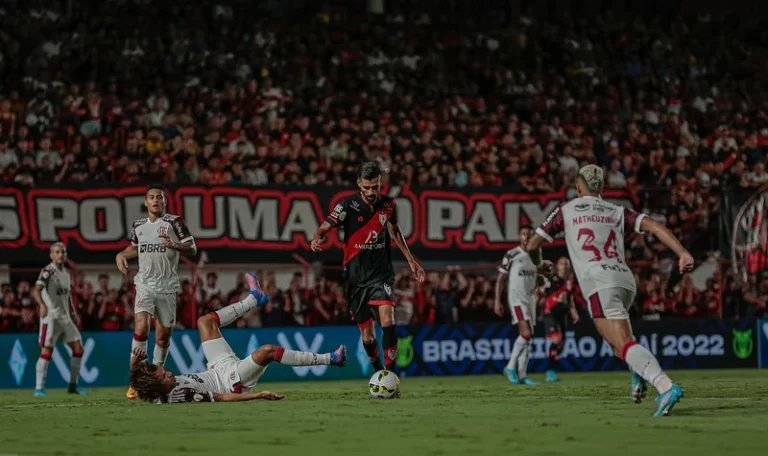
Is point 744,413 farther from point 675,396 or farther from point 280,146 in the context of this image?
point 280,146

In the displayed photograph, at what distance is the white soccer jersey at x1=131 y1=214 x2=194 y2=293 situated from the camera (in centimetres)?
1716

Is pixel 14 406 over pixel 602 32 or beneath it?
beneath

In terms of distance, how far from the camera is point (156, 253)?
17266 mm

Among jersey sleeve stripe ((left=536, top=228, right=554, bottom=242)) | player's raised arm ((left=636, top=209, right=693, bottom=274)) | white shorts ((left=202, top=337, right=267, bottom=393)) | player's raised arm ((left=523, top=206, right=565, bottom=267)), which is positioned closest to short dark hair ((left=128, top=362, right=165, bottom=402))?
white shorts ((left=202, top=337, right=267, bottom=393))

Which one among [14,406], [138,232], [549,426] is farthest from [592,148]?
[549,426]

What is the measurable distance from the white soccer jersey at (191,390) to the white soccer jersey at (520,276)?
8.96m

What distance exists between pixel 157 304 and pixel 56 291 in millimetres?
4633

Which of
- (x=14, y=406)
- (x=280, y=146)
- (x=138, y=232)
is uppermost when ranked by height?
(x=280, y=146)

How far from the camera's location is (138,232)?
17.3m

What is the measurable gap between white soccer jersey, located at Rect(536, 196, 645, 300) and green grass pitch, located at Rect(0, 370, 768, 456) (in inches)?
51.4

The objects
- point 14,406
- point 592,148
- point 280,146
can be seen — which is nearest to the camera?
point 14,406

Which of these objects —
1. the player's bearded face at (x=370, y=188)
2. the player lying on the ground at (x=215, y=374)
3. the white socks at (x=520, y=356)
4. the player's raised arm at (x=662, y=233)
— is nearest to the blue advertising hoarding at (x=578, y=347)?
the white socks at (x=520, y=356)

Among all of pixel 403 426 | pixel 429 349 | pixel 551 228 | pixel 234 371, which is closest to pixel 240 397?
pixel 234 371

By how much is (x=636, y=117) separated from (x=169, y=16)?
12844 millimetres
